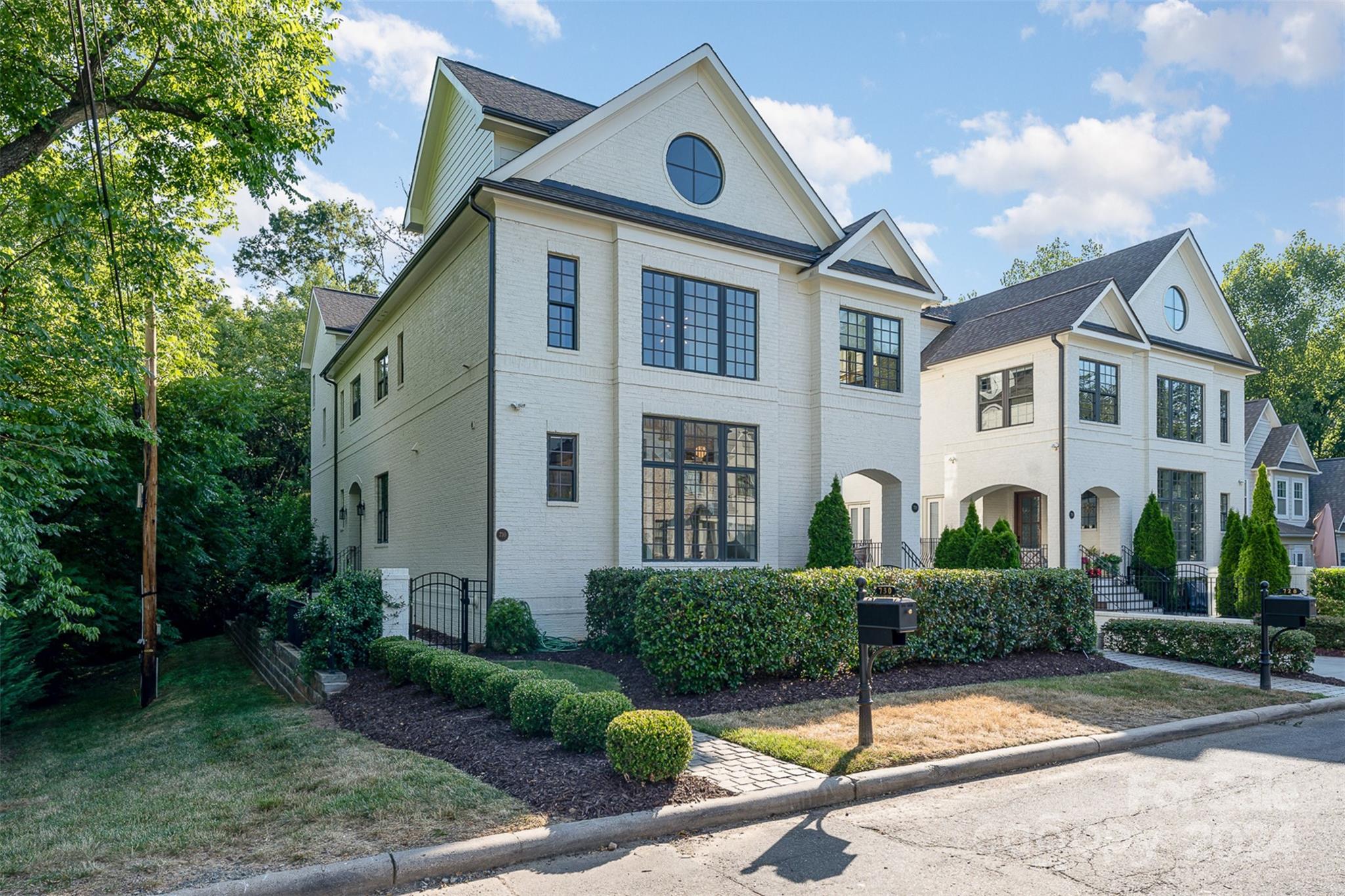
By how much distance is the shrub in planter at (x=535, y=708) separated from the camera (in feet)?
23.8

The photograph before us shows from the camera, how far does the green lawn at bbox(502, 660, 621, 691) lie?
9727 millimetres

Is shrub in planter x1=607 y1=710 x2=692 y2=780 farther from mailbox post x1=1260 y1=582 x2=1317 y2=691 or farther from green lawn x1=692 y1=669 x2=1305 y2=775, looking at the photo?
mailbox post x1=1260 y1=582 x2=1317 y2=691

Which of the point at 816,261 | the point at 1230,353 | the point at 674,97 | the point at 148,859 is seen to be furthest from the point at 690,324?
the point at 1230,353

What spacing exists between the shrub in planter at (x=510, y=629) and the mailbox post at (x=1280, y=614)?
9.44 meters

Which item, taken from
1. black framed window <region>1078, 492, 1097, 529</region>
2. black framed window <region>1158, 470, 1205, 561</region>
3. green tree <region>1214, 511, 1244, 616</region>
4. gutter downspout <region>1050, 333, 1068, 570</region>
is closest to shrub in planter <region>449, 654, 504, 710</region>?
gutter downspout <region>1050, 333, 1068, 570</region>

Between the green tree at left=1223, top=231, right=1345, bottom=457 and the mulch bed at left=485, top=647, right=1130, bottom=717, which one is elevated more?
the green tree at left=1223, top=231, right=1345, bottom=457

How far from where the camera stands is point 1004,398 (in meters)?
23.0

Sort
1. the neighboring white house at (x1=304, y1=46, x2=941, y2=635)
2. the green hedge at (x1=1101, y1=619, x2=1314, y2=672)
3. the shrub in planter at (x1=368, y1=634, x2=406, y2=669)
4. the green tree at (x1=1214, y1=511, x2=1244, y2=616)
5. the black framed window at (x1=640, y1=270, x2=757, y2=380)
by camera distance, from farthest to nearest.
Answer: the green tree at (x1=1214, y1=511, x2=1244, y2=616), the black framed window at (x1=640, y1=270, x2=757, y2=380), the neighboring white house at (x1=304, y1=46, x2=941, y2=635), the green hedge at (x1=1101, y1=619, x2=1314, y2=672), the shrub in planter at (x1=368, y1=634, x2=406, y2=669)

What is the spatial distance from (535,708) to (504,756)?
548 mm

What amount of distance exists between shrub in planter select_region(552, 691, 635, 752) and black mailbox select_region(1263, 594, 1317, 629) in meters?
8.67

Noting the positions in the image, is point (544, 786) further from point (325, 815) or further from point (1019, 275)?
point (1019, 275)

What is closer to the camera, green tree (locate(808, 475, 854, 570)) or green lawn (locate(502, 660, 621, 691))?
green lawn (locate(502, 660, 621, 691))

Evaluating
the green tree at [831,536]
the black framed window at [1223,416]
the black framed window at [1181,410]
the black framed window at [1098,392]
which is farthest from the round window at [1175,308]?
the green tree at [831,536]

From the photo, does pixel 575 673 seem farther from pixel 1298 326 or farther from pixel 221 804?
pixel 1298 326
